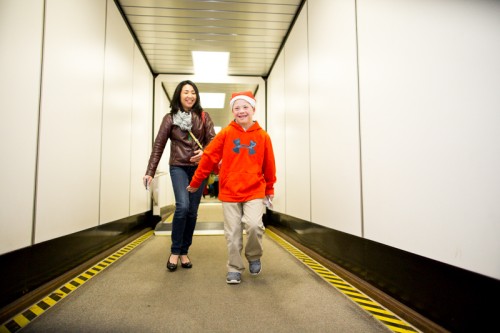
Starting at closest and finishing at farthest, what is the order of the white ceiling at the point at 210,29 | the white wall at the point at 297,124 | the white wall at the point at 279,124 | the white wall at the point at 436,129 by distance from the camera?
the white wall at the point at 436,129
the white wall at the point at 297,124
the white ceiling at the point at 210,29
the white wall at the point at 279,124

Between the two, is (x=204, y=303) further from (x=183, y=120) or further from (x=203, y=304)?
(x=183, y=120)

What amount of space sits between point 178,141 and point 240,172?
69cm

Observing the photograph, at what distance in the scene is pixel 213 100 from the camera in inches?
299

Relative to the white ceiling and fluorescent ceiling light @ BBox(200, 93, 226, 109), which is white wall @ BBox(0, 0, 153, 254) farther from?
fluorescent ceiling light @ BBox(200, 93, 226, 109)

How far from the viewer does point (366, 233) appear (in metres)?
1.95

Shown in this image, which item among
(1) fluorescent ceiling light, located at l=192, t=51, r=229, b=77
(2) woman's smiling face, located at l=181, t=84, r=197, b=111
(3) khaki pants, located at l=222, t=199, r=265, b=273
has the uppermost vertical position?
(1) fluorescent ceiling light, located at l=192, t=51, r=229, b=77

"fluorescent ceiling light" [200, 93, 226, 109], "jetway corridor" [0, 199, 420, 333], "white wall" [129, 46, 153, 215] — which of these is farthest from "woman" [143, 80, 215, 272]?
"fluorescent ceiling light" [200, 93, 226, 109]

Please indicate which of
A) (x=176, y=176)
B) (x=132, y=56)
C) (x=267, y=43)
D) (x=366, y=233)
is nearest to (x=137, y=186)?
(x=132, y=56)

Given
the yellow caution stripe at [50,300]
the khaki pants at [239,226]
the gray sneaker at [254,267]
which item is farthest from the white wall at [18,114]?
the gray sneaker at [254,267]

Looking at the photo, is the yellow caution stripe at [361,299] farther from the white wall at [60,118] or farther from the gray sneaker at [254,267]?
the white wall at [60,118]

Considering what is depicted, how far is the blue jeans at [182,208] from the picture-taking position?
7.71 feet

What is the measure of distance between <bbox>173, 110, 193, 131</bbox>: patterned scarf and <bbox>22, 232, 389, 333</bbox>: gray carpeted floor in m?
1.19

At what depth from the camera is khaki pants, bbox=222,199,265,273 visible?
6.76ft

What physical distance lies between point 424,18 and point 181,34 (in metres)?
3.40
